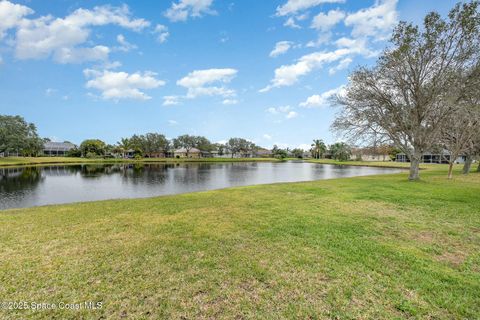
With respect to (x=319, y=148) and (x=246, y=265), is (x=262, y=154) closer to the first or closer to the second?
(x=319, y=148)

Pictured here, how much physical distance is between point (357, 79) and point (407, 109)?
4067 mm

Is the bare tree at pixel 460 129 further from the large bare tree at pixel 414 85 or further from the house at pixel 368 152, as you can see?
the house at pixel 368 152

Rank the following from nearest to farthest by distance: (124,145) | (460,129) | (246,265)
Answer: (246,265) → (460,129) → (124,145)

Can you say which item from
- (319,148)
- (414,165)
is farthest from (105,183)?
(319,148)

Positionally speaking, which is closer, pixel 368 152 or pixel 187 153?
pixel 368 152

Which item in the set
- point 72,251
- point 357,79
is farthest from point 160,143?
point 72,251

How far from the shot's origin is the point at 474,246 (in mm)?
5203

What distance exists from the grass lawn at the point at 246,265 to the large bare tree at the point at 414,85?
11254 mm

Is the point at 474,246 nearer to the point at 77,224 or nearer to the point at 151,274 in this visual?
the point at 151,274

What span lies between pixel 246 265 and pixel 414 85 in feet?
61.7

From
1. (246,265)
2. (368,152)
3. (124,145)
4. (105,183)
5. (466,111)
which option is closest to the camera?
(246,265)

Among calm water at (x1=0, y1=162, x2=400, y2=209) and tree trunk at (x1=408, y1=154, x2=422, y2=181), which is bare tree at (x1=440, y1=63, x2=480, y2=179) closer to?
tree trunk at (x1=408, y1=154, x2=422, y2=181)

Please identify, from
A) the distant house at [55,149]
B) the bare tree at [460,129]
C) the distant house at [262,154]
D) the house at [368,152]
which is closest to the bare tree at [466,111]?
the bare tree at [460,129]

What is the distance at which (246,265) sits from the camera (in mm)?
4211
